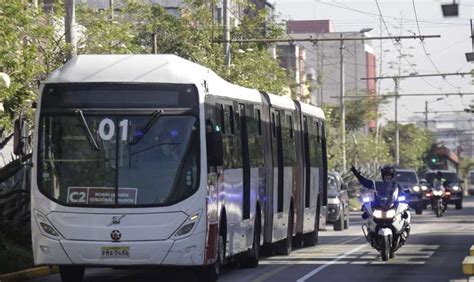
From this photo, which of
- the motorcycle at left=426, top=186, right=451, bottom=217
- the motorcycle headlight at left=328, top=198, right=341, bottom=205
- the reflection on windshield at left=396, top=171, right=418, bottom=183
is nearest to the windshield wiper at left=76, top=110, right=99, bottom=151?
the motorcycle headlight at left=328, top=198, right=341, bottom=205

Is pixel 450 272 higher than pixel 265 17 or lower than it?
lower

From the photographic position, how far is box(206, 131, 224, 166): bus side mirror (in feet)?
59.8

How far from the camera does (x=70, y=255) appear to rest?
695 inches

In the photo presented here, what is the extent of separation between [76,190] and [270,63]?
94.8 ft

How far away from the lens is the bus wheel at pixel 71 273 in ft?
62.0

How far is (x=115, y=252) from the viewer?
693 inches

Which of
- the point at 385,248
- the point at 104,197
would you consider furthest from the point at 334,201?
the point at 104,197

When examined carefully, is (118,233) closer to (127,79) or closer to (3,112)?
(127,79)

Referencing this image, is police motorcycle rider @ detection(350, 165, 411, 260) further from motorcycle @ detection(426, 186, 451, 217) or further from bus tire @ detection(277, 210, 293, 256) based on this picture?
motorcycle @ detection(426, 186, 451, 217)

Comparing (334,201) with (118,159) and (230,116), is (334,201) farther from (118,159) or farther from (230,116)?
(118,159)

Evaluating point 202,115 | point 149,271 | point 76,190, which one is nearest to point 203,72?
point 202,115

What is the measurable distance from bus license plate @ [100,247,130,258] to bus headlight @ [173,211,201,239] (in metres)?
0.70

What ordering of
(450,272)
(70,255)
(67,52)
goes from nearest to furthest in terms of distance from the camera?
(70,255) < (450,272) < (67,52)

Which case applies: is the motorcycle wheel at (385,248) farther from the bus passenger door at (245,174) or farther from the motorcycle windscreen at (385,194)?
the bus passenger door at (245,174)
